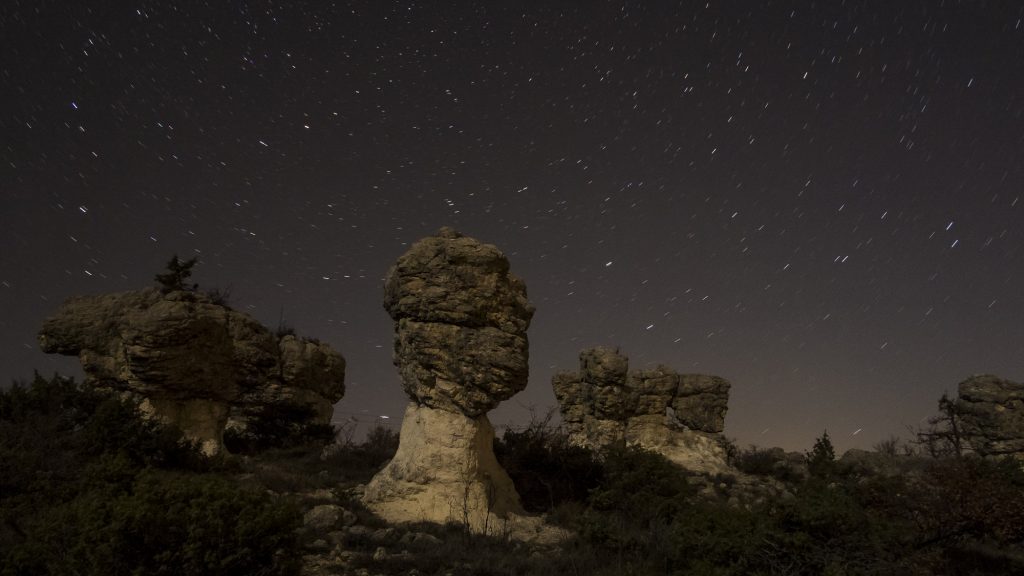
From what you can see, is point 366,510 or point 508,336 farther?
point 508,336

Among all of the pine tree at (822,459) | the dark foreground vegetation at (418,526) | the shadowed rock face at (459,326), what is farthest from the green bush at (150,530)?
the pine tree at (822,459)

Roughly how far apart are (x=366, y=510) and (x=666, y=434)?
59.5ft

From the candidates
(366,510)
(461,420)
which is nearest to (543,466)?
(461,420)

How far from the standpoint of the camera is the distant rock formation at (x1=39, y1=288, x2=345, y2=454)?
16.5 meters

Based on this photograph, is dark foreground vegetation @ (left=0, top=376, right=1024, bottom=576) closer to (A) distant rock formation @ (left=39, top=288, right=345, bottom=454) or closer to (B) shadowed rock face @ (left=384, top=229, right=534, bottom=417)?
(A) distant rock formation @ (left=39, top=288, right=345, bottom=454)

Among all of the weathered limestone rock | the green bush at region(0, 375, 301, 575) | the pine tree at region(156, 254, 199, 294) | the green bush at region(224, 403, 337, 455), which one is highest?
the pine tree at region(156, 254, 199, 294)

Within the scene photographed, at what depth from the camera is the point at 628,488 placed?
14750 mm

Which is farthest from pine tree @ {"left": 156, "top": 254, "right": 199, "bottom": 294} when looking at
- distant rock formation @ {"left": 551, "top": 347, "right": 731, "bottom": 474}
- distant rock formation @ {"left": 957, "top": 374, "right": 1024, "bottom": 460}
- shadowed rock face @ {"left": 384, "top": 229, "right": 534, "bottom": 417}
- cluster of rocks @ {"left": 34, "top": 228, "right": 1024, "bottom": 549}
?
distant rock formation @ {"left": 957, "top": 374, "right": 1024, "bottom": 460}

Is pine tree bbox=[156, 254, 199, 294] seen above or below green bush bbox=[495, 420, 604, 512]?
above

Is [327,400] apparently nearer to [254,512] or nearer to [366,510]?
[366,510]

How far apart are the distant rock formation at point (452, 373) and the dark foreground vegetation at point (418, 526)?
3.27 ft

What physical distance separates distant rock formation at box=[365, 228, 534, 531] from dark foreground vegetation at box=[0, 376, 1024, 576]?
3.27 feet

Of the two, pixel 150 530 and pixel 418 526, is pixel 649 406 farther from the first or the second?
pixel 150 530

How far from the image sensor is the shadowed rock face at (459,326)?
1395 centimetres
